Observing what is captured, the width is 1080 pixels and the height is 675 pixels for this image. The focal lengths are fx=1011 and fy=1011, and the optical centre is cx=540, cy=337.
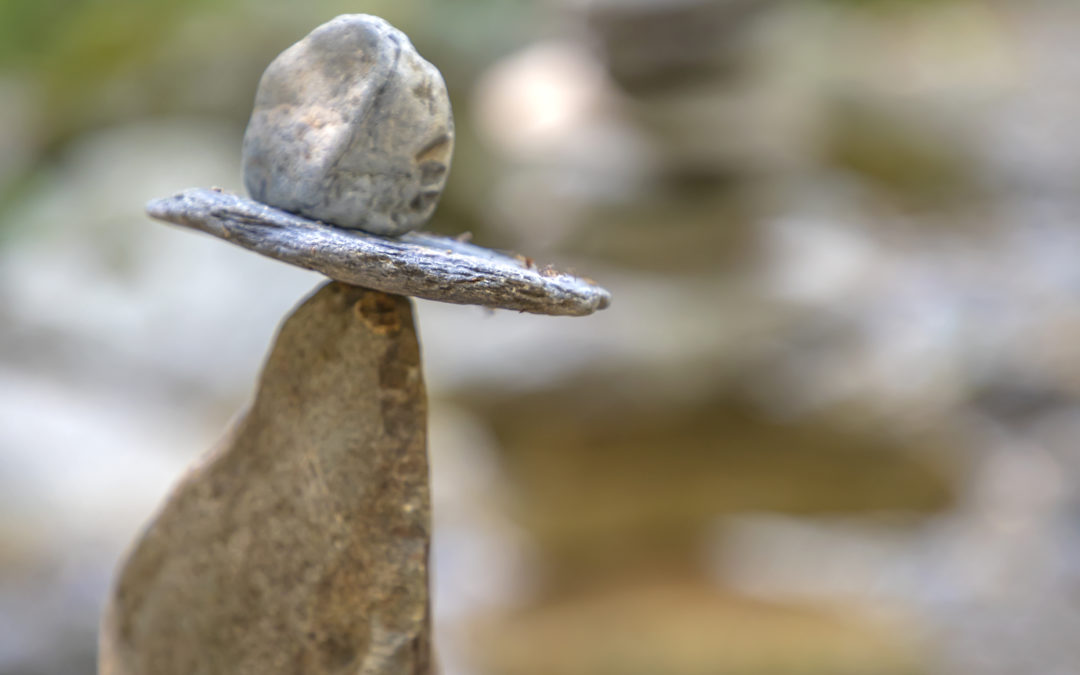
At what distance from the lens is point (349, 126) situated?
112cm

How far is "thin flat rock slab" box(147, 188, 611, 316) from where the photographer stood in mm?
1015

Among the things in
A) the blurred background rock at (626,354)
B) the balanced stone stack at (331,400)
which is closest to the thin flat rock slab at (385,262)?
the balanced stone stack at (331,400)

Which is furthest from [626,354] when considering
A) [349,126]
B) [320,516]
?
[349,126]

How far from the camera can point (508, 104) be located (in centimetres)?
588

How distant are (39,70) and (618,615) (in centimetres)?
404

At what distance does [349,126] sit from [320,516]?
0.48m

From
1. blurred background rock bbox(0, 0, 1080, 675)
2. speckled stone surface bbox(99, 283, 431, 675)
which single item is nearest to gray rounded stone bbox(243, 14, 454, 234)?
speckled stone surface bbox(99, 283, 431, 675)

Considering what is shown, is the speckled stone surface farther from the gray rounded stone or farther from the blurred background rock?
the blurred background rock

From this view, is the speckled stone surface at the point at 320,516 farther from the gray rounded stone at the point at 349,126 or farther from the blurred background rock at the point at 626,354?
the blurred background rock at the point at 626,354

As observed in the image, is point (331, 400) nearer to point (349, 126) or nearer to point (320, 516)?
point (320, 516)

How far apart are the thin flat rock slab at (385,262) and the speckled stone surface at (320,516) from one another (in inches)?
6.5

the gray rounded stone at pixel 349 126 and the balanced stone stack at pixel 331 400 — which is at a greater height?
the gray rounded stone at pixel 349 126

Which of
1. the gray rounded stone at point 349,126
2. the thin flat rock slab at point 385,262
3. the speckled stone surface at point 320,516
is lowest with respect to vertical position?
the speckled stone surface at point 320,516

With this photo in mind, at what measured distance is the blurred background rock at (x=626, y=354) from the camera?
395 centimetres
